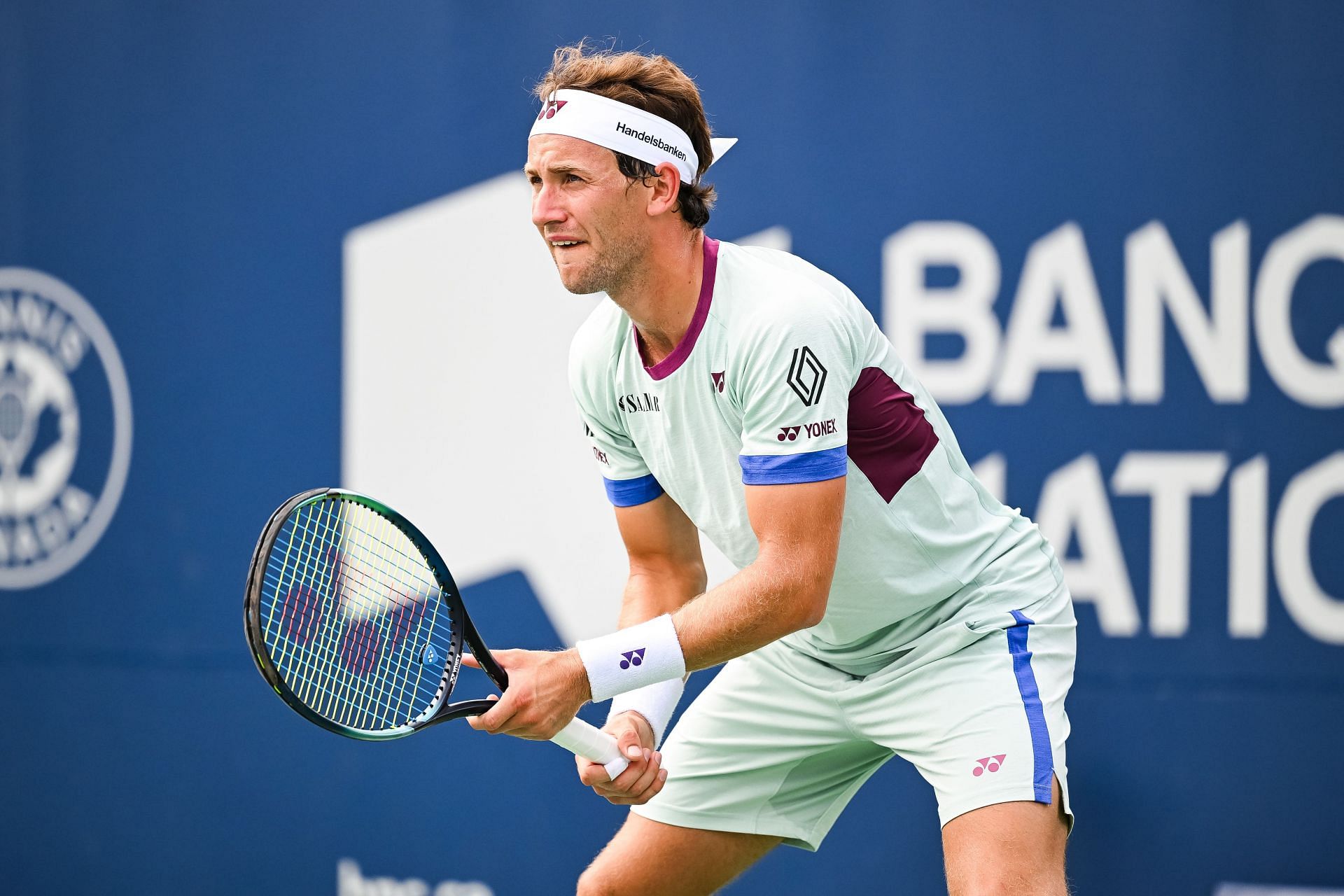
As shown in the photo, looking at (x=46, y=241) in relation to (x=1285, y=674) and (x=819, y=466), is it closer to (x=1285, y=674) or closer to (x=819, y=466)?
(x=819, y=466)

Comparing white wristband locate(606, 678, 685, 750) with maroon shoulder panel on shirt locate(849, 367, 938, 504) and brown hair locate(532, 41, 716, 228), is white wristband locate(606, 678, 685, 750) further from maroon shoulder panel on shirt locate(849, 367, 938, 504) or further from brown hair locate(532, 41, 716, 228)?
brown hair locate(532, 41, 716, 228)

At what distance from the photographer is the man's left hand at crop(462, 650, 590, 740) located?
2279mm

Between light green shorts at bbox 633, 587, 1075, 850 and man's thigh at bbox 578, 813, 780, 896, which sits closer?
light green shorts at bbox 633, 587, 1075, 850

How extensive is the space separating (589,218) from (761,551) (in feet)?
1.95

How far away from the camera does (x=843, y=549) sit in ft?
8.49

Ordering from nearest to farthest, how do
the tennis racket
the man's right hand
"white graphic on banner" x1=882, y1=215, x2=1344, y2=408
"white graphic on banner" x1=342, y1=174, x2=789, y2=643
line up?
the tennis racket
the man's right hand
"white graphic on banner" x1=882, y1=215, x2=1344, y2=408
"white graphic on banner" x1=342, y1=174, x2=789, y2=643

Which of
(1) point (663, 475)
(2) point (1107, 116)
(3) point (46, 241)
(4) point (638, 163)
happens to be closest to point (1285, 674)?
(2) point (1107, 116)

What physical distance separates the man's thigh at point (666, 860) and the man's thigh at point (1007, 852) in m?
0.57

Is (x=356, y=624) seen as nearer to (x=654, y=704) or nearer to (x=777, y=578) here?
(x=654, y=704)

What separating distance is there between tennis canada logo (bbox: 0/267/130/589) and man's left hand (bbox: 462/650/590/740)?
209 centimetres

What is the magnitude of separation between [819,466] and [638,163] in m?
0.58

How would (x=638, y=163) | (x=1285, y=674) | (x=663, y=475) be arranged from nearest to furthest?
(x=638, y=163) → (x=663, y=475) → (x=1285, y=674)

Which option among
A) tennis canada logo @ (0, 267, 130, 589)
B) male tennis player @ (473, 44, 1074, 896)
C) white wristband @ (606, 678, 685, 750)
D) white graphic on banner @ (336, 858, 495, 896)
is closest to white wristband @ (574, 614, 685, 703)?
male tennis player @ (473, 44, 1074, 896)

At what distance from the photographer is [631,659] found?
2.37 metres
